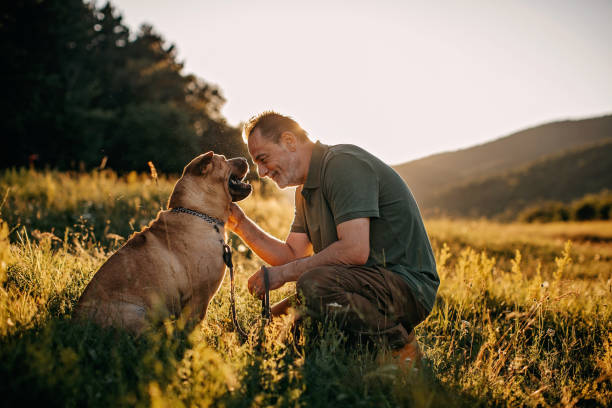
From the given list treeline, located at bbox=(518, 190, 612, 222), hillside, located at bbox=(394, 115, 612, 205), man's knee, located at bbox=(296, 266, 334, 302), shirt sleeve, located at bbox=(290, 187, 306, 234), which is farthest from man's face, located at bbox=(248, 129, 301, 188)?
hillside, located at bbox=(394, 115, 612, 205)

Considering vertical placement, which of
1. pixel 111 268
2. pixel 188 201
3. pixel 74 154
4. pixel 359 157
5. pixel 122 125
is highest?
pixel 122 125

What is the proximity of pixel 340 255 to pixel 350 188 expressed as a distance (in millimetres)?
520

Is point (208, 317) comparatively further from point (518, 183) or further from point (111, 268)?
point (518, 183)

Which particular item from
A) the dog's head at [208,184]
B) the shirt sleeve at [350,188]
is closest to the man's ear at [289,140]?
the shirt sleeve at [350,188]

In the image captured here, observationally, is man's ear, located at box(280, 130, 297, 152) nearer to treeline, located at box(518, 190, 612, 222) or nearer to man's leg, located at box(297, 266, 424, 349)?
man's leg, located at box(297, 266, 424, 349)

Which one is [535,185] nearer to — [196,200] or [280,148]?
[280,148]

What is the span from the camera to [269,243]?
3.48m

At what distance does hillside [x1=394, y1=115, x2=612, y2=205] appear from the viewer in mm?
63875

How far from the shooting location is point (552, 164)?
4559 cm

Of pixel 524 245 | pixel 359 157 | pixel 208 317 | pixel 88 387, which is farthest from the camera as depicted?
pixel 524 245

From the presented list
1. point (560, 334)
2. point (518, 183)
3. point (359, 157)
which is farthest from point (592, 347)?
point (518, 183)

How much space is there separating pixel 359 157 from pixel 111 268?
207 centimetres

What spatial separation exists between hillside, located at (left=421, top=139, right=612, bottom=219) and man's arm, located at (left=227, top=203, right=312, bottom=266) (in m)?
37.2

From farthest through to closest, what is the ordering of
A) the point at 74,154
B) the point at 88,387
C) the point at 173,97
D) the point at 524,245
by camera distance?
1. the point at 173,97
2. the point at 74,154
3. the point at 524,245
4. the point at 88,387
